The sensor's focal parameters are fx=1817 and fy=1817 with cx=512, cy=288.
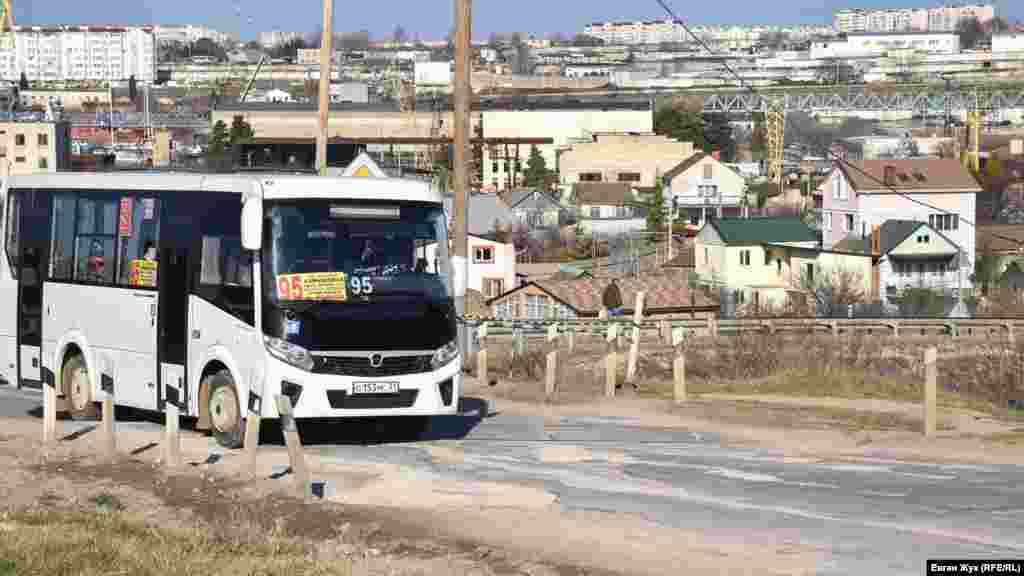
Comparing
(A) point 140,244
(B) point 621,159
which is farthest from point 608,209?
(A) point 140,244

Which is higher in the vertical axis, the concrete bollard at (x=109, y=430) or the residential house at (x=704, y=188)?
the residential house at (x=704, y=188)

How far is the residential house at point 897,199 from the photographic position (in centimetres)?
8569

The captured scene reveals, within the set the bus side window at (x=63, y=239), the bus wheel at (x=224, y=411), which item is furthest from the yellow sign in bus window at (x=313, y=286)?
the bus side window at (x=63, y=239)

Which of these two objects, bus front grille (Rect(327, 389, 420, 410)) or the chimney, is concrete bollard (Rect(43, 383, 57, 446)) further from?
the chimney

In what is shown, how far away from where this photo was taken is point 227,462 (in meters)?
17.0

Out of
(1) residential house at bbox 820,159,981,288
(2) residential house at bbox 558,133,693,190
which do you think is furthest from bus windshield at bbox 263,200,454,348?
(2) residential house at bbox 558,133,693,190

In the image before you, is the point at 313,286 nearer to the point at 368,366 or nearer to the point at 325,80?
the point at 368,366

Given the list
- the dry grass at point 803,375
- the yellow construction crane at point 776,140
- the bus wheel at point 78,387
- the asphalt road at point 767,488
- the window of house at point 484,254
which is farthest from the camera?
the yellow construction crane at point 776,140

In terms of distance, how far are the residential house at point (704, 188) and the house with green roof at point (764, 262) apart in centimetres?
3170

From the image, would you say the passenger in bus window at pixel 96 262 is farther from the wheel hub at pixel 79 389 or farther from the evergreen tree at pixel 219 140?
the evergreen tree at pixel 219 140

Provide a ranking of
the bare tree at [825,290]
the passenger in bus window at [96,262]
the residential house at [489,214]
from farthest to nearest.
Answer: the residential house at [489,214], the bare tree at [825,290], the passenger in bus window at [96,262]

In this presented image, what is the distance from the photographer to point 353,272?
56.6ft

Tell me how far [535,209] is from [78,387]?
88070 millimetres

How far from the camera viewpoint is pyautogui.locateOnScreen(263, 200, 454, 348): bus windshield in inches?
670
